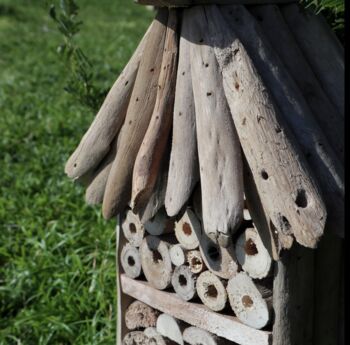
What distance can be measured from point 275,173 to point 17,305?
2.45m

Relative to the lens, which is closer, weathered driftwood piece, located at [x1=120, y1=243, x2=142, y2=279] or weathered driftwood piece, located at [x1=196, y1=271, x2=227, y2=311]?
weathered driftwood piece, located at [x1=196, y1=271, x2=227, y2=311]

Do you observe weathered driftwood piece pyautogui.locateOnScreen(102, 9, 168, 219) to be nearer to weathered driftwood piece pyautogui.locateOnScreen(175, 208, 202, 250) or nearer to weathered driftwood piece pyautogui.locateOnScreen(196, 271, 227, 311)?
weathered driftwood piece pyautogui.locateOnScreen(175, 208, 202, 250)

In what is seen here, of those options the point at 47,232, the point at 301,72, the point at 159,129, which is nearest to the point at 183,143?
the point at 159,129

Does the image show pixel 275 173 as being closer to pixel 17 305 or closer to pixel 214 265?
pixel 214 265

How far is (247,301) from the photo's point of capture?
2855 millimetres

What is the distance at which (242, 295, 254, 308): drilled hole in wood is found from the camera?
9.31 ft

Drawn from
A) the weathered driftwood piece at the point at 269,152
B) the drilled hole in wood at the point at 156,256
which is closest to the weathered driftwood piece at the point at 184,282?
the drilled hole in wood at the point at 156,256

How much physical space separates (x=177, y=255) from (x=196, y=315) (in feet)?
0.73

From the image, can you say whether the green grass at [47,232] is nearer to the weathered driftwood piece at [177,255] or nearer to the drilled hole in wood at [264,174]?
the weathered driftwood piece at [177,255]

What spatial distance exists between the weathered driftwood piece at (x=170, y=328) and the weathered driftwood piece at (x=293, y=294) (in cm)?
50

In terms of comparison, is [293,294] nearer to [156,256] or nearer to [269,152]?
[269,152]

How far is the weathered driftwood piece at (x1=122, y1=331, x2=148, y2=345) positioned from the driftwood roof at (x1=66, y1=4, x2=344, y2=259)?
0.58m

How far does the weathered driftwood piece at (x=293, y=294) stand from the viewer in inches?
107

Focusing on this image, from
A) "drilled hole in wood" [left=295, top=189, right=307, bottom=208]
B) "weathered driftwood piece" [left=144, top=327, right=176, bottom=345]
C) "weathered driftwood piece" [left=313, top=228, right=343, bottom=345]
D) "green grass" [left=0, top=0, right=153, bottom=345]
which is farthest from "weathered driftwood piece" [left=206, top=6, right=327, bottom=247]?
"green grass" [left=0, top=0, right=153, bottom=345]
